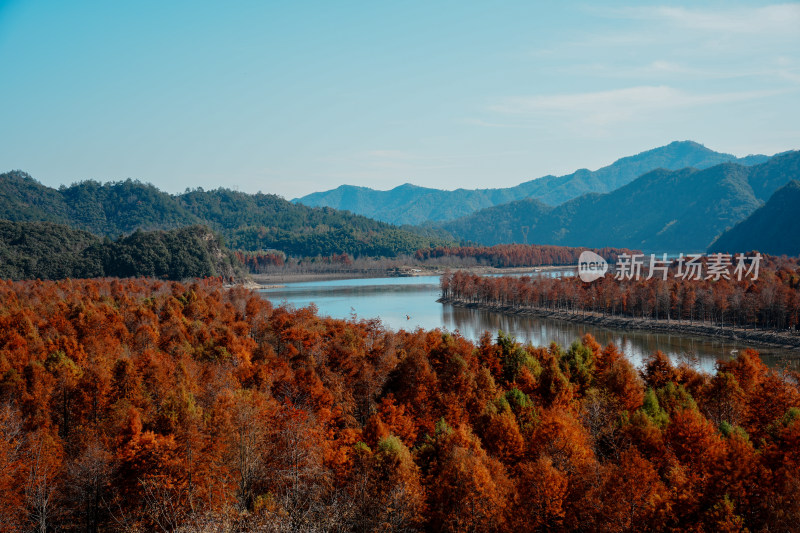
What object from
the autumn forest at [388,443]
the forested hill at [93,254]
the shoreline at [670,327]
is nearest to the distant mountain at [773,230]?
the shoreline at [670,327]

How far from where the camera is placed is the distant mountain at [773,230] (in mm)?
133125

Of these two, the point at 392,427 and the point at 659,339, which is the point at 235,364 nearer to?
the point at 392,427

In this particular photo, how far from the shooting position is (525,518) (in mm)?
15453

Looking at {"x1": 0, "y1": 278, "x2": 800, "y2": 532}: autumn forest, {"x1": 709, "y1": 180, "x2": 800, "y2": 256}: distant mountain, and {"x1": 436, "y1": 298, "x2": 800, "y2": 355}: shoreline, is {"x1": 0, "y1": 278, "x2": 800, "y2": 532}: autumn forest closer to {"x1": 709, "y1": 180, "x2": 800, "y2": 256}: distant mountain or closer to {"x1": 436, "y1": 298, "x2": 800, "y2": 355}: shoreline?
{"x1": 436, "y1": 298, "x2": 800, "y2": 355}: shoreline

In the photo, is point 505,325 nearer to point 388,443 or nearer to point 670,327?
point 670,327

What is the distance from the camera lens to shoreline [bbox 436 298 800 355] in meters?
47.2

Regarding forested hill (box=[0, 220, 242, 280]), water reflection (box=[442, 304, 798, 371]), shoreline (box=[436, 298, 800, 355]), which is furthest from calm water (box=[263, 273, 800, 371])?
forested hill (box=[0, 220, 242, 280])

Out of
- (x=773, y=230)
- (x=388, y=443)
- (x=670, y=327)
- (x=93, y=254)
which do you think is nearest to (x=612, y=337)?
(x=670, y=327)

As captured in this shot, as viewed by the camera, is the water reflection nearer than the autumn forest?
No

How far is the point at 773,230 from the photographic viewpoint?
140375 millimetres

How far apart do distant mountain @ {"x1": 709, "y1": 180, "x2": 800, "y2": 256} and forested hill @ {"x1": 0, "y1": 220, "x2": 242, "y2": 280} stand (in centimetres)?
11890

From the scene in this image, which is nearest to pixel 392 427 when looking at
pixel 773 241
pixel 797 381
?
pixel 797 381

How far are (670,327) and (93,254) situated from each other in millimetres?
83875

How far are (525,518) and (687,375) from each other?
14934 mm
